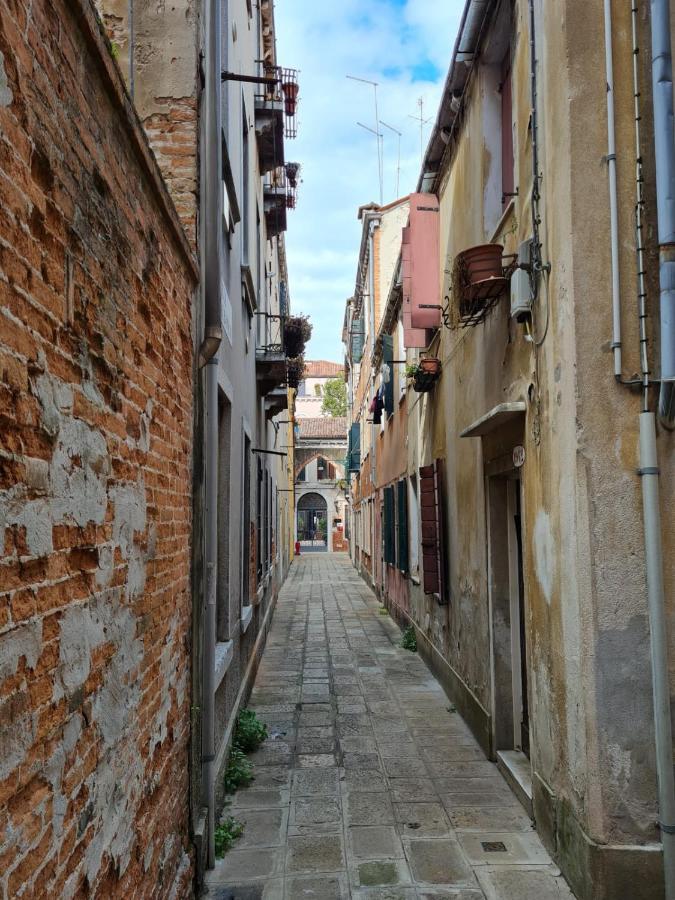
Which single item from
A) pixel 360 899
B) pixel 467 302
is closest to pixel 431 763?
pixel 360 899

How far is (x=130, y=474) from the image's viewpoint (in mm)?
2602

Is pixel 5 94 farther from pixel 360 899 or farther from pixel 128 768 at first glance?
pixel 360 899

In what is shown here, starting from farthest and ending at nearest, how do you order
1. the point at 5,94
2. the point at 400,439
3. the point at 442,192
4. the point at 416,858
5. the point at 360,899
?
the point at 400,439 → the point at 442,192 → the point at 416,858 → the point at 360,899 → the point at 5,94

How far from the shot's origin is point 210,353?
4117 millimetres

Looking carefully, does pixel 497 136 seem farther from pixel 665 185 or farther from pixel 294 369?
pixel 294 369

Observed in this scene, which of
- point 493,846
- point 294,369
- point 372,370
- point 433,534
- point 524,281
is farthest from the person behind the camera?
point 372,370

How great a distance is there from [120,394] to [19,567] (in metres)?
1.00

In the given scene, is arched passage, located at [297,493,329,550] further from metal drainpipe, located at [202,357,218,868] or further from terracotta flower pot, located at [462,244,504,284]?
metal drainpipe, located at [202,357,218,868]

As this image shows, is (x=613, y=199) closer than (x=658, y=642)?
No

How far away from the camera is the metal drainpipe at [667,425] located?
133 inches

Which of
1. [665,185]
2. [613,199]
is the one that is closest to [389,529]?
[613,199]

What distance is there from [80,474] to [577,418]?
8.48 feet

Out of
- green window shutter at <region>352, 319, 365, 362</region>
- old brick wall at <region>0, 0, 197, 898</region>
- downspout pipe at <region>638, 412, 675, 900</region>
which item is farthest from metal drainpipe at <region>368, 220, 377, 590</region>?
old brick wall at <region>0, 0, 197, 898</region>

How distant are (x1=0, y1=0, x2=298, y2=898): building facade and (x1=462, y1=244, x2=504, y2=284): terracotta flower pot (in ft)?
5.73
